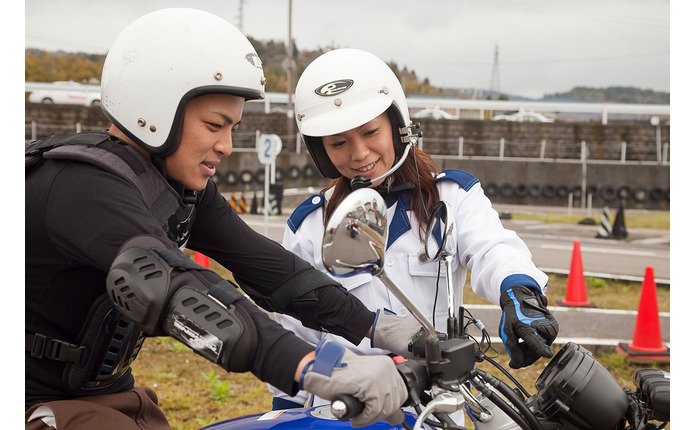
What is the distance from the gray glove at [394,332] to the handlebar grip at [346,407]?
0.74m

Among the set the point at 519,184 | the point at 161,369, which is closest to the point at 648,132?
the point at 519,184

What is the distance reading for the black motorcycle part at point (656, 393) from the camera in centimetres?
194

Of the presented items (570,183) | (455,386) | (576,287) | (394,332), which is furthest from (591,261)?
(570,183)

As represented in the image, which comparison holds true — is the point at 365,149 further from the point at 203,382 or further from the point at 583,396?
the point at 203,382

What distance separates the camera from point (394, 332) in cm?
245

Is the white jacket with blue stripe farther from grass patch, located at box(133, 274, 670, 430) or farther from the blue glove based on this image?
grass patch, located at box(133, 274, 670, 430)

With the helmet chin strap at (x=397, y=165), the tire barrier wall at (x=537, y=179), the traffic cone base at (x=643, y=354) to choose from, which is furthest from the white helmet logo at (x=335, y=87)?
the tire barrier wall at (x=537, y=179)

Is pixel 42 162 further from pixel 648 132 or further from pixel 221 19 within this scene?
pixel 648 132

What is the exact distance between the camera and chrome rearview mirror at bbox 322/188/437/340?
1.52 metres

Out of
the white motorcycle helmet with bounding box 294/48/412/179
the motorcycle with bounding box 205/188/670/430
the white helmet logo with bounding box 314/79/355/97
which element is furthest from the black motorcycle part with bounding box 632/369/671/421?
the white helmet logo with bounding box 314/79/355/97

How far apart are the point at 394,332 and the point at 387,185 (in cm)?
80

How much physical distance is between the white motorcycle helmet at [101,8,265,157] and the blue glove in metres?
1.10

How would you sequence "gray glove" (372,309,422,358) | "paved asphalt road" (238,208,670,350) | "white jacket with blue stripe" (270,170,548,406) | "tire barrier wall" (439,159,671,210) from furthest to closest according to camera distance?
"tire barrier wall" (439,159,671,210), "paved asphalt road" (238,208,670,350), "white jacket with blue stripe" (270,170,548,406), "gray glove" (372,309,422,358)

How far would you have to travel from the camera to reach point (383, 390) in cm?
164
